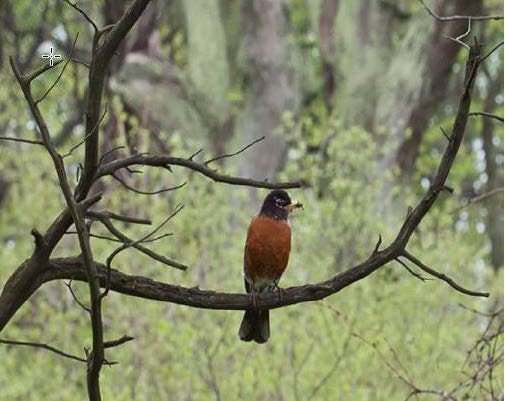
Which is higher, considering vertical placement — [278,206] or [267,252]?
[278,206]

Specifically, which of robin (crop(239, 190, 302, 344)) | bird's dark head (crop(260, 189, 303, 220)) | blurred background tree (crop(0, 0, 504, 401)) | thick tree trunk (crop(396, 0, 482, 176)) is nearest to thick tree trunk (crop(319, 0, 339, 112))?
blurred background tree (crop(0, 0, 504, 401))

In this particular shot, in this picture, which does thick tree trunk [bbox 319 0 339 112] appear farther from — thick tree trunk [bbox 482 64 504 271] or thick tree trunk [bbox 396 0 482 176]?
thick tree trunk [bbox 482 64 504 271]

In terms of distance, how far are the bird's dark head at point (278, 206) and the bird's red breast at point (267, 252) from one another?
81 millimetres

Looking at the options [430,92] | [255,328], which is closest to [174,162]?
[255,328]

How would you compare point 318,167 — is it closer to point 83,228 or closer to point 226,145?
point 226,145

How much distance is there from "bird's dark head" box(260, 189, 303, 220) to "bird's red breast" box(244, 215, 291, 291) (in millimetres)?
81

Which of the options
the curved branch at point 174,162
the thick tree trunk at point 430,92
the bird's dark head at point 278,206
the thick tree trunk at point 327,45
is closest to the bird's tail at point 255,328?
the bird's dark head at point 278,206

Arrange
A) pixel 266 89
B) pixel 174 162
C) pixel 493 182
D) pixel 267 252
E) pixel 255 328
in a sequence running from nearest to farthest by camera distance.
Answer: pixel 174 162, pixel 255 328, pixel 267 252, pixel 266 89, pixel 493 182

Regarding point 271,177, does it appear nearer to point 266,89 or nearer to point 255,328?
point 266,89

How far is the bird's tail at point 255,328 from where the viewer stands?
492 cm

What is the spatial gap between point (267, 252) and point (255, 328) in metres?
0.95

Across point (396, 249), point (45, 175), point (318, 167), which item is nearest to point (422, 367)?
point (318, 167)

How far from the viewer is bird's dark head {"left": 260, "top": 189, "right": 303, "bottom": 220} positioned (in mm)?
5988

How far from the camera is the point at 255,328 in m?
4.93
